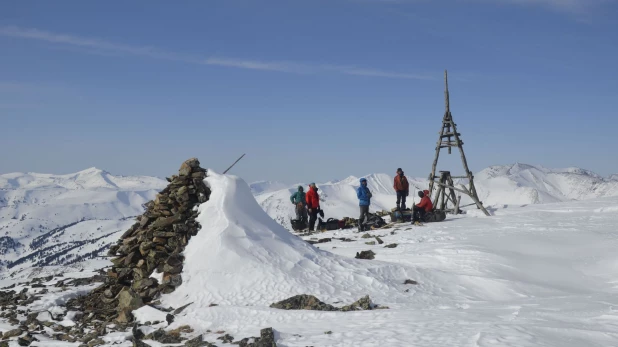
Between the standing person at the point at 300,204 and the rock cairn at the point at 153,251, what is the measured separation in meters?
11.4

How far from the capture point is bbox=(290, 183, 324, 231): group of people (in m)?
24.3

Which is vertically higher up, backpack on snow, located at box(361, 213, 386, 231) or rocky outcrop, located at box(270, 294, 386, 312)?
backpack on snow, located at box(361, 213, 386, 231)

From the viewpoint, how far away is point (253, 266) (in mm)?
11891

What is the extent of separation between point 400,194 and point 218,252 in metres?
15.4

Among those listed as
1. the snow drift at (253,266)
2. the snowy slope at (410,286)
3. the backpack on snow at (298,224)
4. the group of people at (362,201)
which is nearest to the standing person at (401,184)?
the group of people at (362,201)

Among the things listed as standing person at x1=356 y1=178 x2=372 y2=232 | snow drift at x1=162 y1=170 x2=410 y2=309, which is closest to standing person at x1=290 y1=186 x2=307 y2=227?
standing person at x1=356 y1=178 x2=372 y2=232

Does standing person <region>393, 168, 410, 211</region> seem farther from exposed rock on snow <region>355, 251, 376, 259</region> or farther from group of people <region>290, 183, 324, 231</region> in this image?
exposed rock on snow <region>355, 251, 376, 259</region>

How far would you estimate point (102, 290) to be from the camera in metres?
12.9

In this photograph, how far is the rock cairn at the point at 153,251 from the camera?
1159 centimetres

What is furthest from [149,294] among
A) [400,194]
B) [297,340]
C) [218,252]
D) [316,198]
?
[400,194]

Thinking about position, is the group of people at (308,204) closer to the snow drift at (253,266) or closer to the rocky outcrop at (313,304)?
the snow drift at (253,266)

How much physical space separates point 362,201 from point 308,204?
9.43 feet

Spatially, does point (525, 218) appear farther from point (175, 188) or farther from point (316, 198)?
point (175, 188)

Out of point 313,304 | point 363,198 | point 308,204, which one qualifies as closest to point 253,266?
point 313,304
